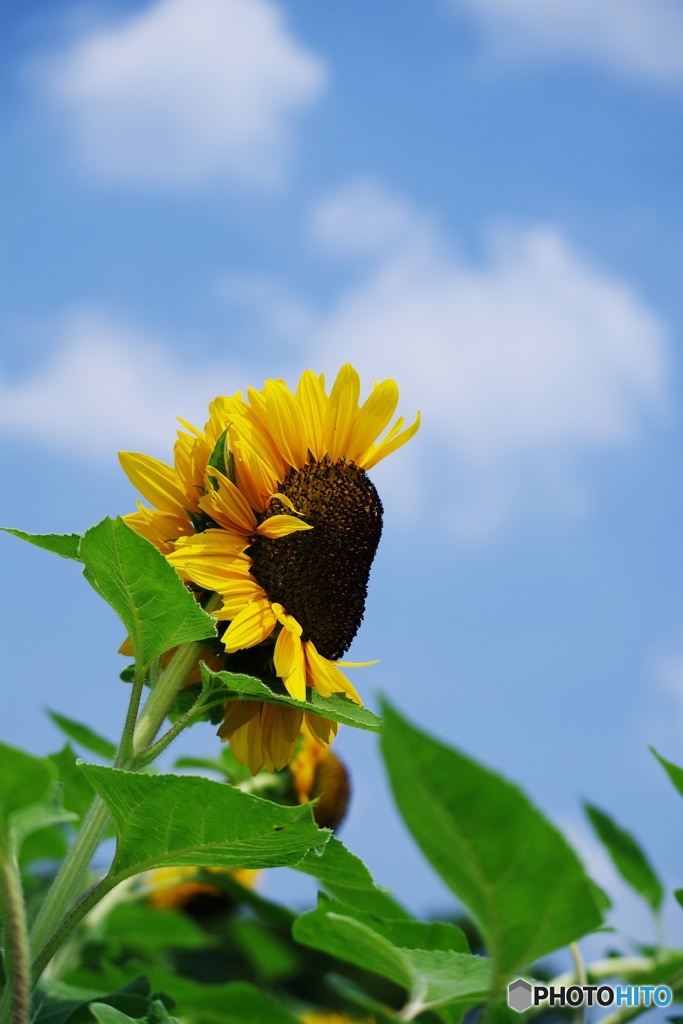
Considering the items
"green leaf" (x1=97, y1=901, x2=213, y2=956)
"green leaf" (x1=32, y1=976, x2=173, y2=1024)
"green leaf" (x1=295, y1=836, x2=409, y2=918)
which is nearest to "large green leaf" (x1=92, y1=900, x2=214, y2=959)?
"green leaf" (x1=97, y1=901, x2=213, y2=956)

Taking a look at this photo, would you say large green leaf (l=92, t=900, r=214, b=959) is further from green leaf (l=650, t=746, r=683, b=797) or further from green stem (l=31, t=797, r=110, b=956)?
green leaf (l=650, t=746, r=683, b=797)

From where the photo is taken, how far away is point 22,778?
3.33ft

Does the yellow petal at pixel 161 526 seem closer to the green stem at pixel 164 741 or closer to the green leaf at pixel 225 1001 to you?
the green stem at pixel 164 741

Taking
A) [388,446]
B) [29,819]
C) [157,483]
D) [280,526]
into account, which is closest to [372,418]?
[388,446]

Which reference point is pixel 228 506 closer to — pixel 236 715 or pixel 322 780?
pixel 236 715

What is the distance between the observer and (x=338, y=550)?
1.82 metres

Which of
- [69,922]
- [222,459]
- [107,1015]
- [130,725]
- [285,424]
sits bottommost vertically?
[107,1015]

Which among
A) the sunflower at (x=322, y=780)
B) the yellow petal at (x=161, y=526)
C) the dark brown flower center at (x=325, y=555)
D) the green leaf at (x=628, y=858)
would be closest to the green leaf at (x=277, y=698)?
the dark brown flower center at (x=325, y=555)

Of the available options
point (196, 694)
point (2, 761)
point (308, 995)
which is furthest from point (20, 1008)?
point (308, 995)

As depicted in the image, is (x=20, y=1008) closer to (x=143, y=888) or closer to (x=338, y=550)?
(x=338, y=550)

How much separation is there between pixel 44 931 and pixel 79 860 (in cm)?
11

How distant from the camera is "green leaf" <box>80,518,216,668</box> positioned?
4.76ft

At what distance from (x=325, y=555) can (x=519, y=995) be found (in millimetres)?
763

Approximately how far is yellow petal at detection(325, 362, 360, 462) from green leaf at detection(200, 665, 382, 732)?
46 centimetres
